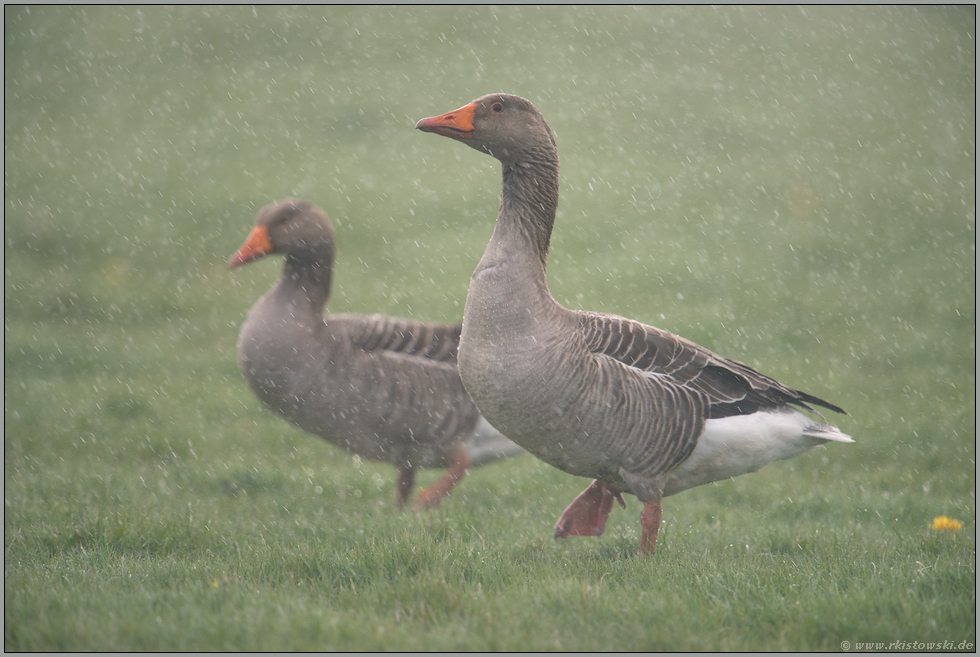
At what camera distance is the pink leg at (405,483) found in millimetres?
6516

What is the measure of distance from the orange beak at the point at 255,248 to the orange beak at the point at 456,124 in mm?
2262

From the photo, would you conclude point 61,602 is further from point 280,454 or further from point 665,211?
point 665,211

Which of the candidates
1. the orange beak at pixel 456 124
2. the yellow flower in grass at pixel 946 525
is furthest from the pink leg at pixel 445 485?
the yellow flower in grass at pixel 946 525

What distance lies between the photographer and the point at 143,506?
5383mm

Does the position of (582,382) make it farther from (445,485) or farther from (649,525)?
(445,485)

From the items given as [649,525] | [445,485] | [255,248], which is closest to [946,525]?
[649,525]

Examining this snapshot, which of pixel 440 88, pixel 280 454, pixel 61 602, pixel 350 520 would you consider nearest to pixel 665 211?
pixel 440 88

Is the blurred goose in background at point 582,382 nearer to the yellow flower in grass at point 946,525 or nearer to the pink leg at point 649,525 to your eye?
the pink leg at point 649,525

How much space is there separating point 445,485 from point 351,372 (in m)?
1.16

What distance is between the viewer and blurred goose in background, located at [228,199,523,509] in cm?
604

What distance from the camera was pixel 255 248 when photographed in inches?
252

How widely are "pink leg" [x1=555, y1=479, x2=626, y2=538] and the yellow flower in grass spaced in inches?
85.6

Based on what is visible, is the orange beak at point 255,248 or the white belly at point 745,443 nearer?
the white belly at point 745,443

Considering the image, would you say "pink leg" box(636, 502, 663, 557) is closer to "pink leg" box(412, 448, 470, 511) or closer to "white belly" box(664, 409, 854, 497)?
"white belly" box(664, 409, 854, 497)
